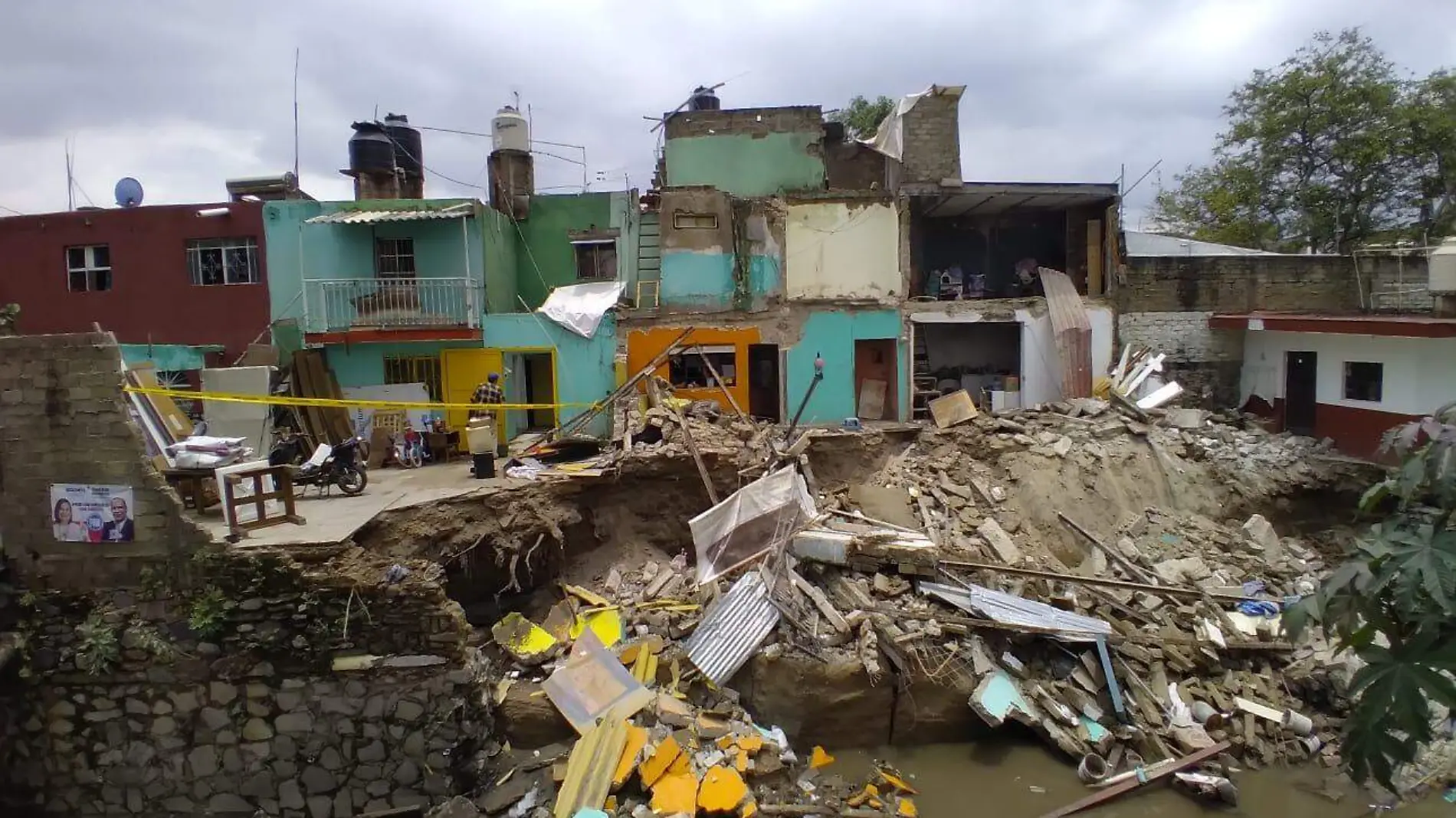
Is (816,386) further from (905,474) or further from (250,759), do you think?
(250,759)

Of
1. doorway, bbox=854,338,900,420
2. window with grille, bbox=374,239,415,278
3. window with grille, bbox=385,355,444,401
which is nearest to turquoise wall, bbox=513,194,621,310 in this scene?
window with grille, bbox=374,239,415,278

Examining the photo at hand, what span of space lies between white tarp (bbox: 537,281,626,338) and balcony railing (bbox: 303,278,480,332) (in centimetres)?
163

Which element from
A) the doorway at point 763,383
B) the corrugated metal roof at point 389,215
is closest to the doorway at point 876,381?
Result: the doorway at point 763,383

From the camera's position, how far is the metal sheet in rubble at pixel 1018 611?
1048cm

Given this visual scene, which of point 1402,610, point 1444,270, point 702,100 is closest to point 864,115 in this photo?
point 702,100

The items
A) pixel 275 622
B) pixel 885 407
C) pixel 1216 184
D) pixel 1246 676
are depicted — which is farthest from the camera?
pixel 1216 184

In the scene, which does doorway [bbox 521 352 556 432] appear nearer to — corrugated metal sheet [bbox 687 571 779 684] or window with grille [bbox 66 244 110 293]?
corrugated metal sheet [bbox 687 571 779 684]

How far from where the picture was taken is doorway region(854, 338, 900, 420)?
17.8 metres

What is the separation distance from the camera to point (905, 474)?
1420 centimetres

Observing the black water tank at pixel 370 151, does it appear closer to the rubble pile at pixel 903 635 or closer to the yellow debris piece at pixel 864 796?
the rubble pile at pixel 903 635

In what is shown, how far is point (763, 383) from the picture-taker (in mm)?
Answer: 18047

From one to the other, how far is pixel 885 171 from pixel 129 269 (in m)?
17.4

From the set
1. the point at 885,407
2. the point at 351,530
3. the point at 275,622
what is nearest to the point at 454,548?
the point at 351,530

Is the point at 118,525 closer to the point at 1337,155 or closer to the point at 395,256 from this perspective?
the point at 395,256
